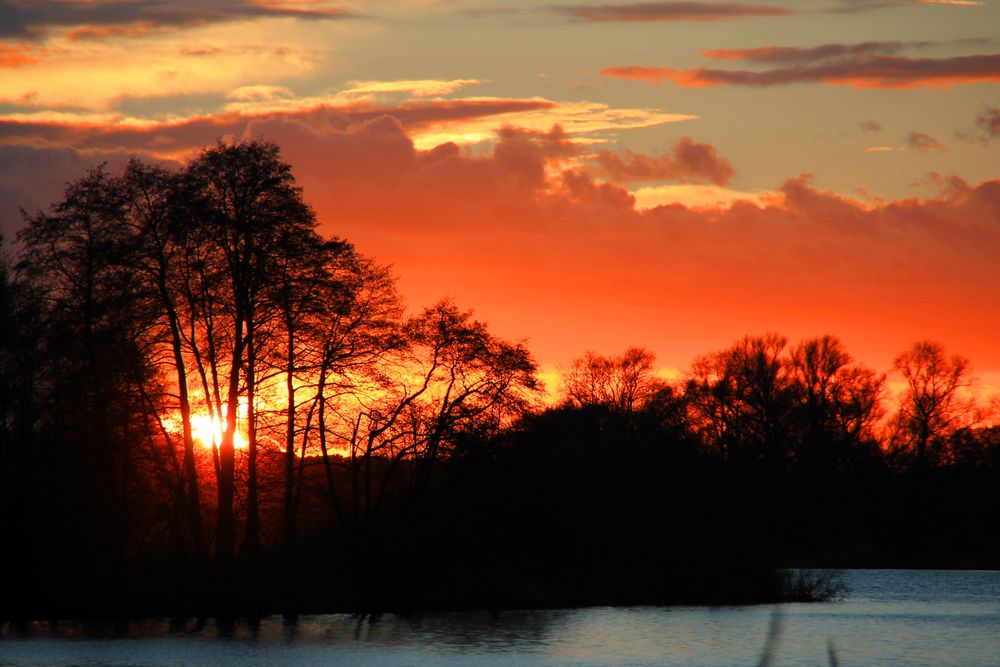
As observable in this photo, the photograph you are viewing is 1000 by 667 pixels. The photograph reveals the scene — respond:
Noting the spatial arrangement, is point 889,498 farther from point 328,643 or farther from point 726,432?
point 328,643

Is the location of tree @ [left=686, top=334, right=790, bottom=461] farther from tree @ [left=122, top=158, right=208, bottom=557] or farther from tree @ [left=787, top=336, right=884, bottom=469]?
tree @ [left=122, top=158, right=208, bottom=557]

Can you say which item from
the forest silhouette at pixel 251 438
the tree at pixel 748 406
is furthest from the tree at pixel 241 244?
the tree at pixel 748 406

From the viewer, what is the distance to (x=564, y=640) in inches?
1628

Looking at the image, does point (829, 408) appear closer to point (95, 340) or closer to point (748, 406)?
point (748, 406)

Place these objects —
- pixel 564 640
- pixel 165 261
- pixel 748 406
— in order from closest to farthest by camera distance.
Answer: pixel 564 640
pixel 165 261
pixel 748 406

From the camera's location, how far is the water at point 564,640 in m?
36.3

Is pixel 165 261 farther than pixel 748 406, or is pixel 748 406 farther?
pixel 748 406

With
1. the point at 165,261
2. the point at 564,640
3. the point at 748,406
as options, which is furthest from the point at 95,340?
the point at 748,406

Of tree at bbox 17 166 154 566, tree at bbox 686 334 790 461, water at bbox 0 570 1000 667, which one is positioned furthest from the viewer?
tree at bbox 686 334 790 461

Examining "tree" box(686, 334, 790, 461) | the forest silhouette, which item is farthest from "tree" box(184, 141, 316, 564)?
"tree" box(686, 334, 790, 461)

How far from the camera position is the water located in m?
36.3

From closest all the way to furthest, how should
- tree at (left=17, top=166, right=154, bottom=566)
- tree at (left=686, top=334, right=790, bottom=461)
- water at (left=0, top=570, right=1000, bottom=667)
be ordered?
water at (left=0, top=570, right=1000, bottom=667)
tree at (left=17, top=166, right=154, bottom=566)
tree at (left=686, top=334, right=790, bottom=461)

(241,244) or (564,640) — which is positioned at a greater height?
(241,244)

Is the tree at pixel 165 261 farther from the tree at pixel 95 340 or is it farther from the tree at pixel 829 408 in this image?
the tree at pixel 829 408
